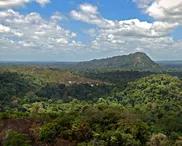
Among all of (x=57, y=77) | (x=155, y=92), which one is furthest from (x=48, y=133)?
(x=57, y=77)

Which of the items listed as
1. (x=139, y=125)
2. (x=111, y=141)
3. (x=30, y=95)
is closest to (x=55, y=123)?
(x=111, y=141)

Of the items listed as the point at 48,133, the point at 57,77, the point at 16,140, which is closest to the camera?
the point at 16,140

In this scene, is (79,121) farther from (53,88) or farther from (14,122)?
(53,88)

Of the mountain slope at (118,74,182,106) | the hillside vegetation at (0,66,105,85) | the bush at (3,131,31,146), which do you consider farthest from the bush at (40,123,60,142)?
the hillside vegetation at (0,66,105,85)

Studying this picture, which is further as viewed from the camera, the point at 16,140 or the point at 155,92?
the point at 155,92

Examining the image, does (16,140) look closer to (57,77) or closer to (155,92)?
(155,92)

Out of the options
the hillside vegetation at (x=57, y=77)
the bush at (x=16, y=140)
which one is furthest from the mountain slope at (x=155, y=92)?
the bush at (x=16, y=140)

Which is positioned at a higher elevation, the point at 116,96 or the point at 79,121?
the point at 79,121

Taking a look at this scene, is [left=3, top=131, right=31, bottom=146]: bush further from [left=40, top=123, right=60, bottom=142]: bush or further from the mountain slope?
the mountain slope

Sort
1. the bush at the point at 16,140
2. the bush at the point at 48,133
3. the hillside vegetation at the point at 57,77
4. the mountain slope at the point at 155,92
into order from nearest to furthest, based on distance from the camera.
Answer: the bush at the point at 16,140
the bush at the point at 48,133
the mountain slope at the point at 155,92
the hillside vegetation at the point at 57,77

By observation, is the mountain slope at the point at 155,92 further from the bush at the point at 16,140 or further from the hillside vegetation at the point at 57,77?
the bush at the point at 16,140

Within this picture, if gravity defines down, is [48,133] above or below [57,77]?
above
